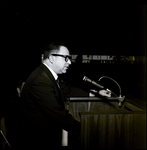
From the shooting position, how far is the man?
124 centimetres

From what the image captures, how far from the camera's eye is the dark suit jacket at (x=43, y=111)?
1.23 m

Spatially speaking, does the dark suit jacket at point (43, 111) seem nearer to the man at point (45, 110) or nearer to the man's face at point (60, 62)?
the man at point (45, 110)

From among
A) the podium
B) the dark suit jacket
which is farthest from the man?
the podium

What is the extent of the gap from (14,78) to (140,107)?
4.64m

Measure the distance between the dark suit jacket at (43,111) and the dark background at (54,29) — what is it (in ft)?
8.22

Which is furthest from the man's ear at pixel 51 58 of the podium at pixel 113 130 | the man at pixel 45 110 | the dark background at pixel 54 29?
the dark background at pixel 54 29

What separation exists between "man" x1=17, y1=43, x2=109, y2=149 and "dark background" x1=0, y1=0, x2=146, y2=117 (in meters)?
2.31

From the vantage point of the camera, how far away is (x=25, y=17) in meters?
4.18

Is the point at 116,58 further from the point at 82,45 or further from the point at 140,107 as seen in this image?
the point at 140,107

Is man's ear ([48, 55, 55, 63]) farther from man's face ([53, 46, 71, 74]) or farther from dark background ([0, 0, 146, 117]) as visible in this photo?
dark background ([0, 0, 146, 117])

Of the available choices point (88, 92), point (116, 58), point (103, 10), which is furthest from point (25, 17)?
point (116, 58)

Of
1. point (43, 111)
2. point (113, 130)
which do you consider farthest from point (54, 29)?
point (113, 130)

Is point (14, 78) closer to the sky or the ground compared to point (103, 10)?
closer to the ground

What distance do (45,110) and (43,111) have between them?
103 mm
